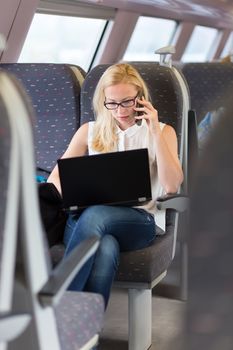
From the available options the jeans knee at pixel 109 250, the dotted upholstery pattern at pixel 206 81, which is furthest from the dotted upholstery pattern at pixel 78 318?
the dotted upholstery pattern at pixel 206 81

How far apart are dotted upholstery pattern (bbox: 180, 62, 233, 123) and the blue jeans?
1295 mm

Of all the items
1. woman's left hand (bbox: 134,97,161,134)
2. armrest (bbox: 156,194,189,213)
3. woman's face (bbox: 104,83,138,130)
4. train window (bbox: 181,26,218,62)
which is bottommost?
armrest (bbox: 156,194,189,213)

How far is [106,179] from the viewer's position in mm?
2725

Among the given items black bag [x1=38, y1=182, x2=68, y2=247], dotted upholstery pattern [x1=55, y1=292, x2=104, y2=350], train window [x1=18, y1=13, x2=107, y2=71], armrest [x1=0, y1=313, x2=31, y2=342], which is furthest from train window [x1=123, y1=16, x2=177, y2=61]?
armrest [x1=0, y1=313, x2=31, y2=342]

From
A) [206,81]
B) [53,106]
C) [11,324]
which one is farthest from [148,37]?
[11,324]

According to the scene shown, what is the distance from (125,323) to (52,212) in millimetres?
798

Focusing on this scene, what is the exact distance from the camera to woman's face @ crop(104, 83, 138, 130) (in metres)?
3.00

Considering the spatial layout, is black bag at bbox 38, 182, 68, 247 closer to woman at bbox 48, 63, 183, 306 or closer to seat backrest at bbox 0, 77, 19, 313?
woman at bbox 48, 63, 183, 306

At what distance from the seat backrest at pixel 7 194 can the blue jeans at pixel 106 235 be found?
2.75 ft

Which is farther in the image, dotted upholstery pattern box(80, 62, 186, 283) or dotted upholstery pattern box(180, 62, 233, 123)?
dotted upholstery pattern box(180, 62, 233, 123)

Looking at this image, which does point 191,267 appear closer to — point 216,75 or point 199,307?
point 199,307

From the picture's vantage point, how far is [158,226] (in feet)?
9.82

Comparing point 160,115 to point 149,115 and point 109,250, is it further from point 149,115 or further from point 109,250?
point 109,250

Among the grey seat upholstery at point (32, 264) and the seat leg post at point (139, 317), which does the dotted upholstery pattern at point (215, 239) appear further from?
the seat leg post at point (139, 317)
